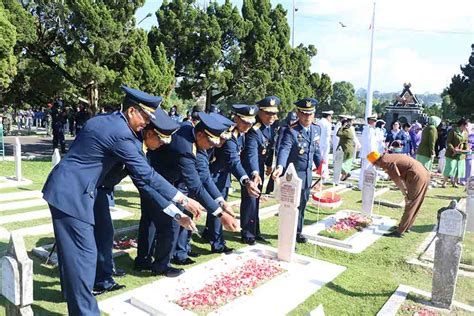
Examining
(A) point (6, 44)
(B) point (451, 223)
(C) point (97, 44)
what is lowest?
(B) point (451, 223)

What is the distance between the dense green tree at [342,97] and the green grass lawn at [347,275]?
6204cm

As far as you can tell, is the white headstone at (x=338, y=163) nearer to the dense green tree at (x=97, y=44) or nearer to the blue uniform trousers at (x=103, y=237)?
the dense green tree at (x=97, y=44)

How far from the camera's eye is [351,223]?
25.2 feet

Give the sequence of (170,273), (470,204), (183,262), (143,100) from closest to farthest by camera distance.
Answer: (143,100)
(170,273)
(183,262)
(470,204)

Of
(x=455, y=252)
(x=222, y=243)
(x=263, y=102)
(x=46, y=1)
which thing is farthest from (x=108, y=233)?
(x=46, y=1)

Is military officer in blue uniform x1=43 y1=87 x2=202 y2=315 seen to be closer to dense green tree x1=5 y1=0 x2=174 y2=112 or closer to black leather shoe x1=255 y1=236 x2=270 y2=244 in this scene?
black leather shoe x1=255 y1=236 x2=270 y2=244

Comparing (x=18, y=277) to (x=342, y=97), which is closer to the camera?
(x=18, y=277)

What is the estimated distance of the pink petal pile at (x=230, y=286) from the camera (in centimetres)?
423

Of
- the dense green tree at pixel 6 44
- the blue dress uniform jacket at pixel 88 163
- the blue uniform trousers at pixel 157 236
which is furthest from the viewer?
the dense green tree at pixel 6 44

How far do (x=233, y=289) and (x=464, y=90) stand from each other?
3311cm

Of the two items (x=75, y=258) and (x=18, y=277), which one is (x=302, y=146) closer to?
(x=75, y=258)

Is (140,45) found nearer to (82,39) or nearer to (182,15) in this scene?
(82,39)

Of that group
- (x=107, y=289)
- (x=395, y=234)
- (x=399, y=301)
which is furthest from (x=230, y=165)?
(x=395, y=234)

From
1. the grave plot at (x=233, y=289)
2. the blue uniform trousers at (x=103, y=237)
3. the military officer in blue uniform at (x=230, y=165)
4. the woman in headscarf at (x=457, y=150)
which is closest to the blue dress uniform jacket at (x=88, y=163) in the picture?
the blue uniform trousers at (x=103, y=237)
